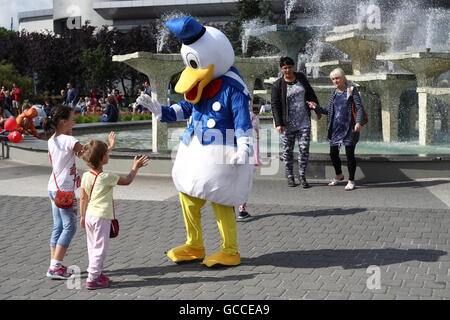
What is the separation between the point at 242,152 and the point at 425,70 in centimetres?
864

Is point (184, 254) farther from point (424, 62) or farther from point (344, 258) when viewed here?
point (424, 62)

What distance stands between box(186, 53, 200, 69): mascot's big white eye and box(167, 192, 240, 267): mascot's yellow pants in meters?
1.11

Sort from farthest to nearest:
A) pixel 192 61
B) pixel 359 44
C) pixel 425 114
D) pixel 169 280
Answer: pixel 359 44 < pixel 425 114 < pixel 192 61 < pixel 169 280

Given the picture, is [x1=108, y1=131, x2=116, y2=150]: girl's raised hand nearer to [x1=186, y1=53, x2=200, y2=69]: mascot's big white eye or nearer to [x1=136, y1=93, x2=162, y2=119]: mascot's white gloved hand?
[x1=136, y1=93, x2=162, y2=119]: mascot's white gloved hand

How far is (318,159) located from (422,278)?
4806 mm

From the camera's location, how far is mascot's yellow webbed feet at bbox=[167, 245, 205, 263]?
5504mm

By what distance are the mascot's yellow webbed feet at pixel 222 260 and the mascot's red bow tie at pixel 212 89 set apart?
134cm

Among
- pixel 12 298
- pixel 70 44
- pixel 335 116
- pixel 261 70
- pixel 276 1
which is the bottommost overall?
pixel 12 298

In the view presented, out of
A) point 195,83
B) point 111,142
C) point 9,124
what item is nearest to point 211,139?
point 195,83

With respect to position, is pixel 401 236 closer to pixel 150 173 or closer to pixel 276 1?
pixel 150 173

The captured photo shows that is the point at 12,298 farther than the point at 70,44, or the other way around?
the point at 70,44

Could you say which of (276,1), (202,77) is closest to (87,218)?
(202,77)

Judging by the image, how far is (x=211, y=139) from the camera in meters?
5.39

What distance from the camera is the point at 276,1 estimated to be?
2726 inches
